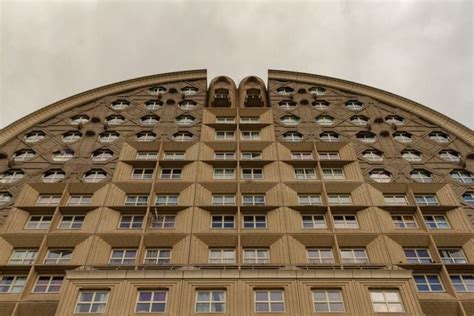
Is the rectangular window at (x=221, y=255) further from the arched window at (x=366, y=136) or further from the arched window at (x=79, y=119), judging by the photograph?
the arched window at (x=79, y=119)

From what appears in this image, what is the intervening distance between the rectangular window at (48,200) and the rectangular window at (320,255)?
20784 millimetres

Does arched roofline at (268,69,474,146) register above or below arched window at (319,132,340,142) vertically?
above

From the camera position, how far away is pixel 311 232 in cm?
3294

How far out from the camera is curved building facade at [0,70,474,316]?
89.9 ft

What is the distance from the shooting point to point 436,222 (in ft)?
115

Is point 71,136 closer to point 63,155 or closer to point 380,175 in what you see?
point 63,155

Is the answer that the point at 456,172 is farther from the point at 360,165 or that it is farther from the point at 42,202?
the point at 42,202

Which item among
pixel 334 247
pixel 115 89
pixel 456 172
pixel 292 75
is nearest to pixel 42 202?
pixel 115 89

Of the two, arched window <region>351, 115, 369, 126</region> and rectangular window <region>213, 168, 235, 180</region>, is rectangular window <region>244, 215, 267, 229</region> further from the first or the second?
arched window <region>351, 115, 369, 126</region>

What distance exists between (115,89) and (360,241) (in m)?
33.0

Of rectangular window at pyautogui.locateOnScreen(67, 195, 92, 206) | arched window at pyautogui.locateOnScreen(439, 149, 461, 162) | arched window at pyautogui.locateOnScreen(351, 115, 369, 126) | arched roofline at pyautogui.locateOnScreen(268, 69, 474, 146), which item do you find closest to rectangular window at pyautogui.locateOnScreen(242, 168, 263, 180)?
arched window at pyautogui.locateOnScreen(351, 115, 369, 126)

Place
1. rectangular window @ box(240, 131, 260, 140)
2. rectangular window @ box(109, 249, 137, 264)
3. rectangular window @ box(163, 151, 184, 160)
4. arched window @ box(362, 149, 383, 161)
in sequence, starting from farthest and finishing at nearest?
→ 1. rectangular window @ box(240, 131, 260, 140)
2. rectangular window @ box(163, 151, 184, 160)
3. arched window @ box(362, 149, 383, 161)
4. rectangular window @ box(109, 249, 137, 264)

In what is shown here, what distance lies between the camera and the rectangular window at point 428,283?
97.9 feet

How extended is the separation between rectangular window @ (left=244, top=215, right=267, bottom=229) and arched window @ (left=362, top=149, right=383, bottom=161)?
1240 centimetres
